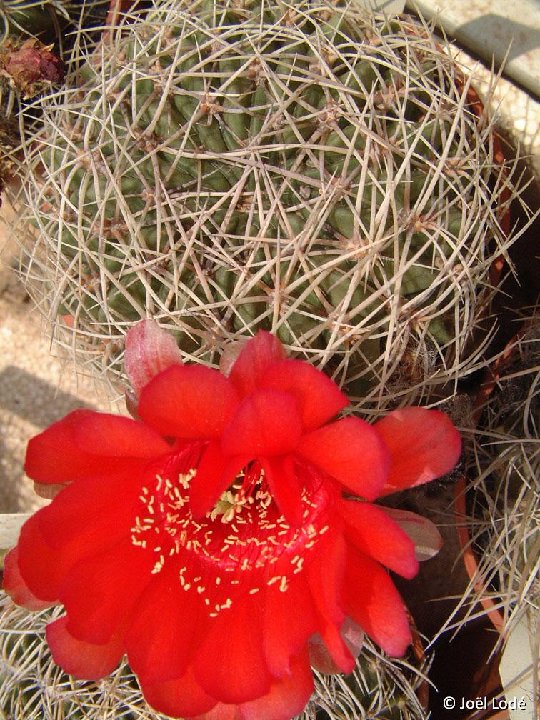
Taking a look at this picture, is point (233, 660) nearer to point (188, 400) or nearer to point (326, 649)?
point (326, 649)

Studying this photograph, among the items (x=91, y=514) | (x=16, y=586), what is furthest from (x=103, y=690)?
(x=91, y=514)

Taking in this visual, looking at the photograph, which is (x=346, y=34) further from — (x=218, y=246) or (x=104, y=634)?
(x=104, y=634)

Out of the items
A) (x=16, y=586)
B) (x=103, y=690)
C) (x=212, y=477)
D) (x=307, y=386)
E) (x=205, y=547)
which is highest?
(x=307, y=386)

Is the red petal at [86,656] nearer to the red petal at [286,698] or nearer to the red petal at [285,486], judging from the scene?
the red petal at [286,698]

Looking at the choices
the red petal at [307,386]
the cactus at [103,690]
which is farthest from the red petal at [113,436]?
the cactus at [103,690]

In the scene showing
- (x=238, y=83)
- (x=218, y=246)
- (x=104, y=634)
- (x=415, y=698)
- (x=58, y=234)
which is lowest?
(x=415, y=698)

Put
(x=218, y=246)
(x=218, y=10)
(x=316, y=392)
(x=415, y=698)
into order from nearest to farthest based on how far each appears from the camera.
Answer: (x=316, y=392) < (x=218, y=246) < (x=218, y=10) < (x=415, y=698)

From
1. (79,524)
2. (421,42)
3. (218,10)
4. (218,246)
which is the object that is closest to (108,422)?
(79,524)
